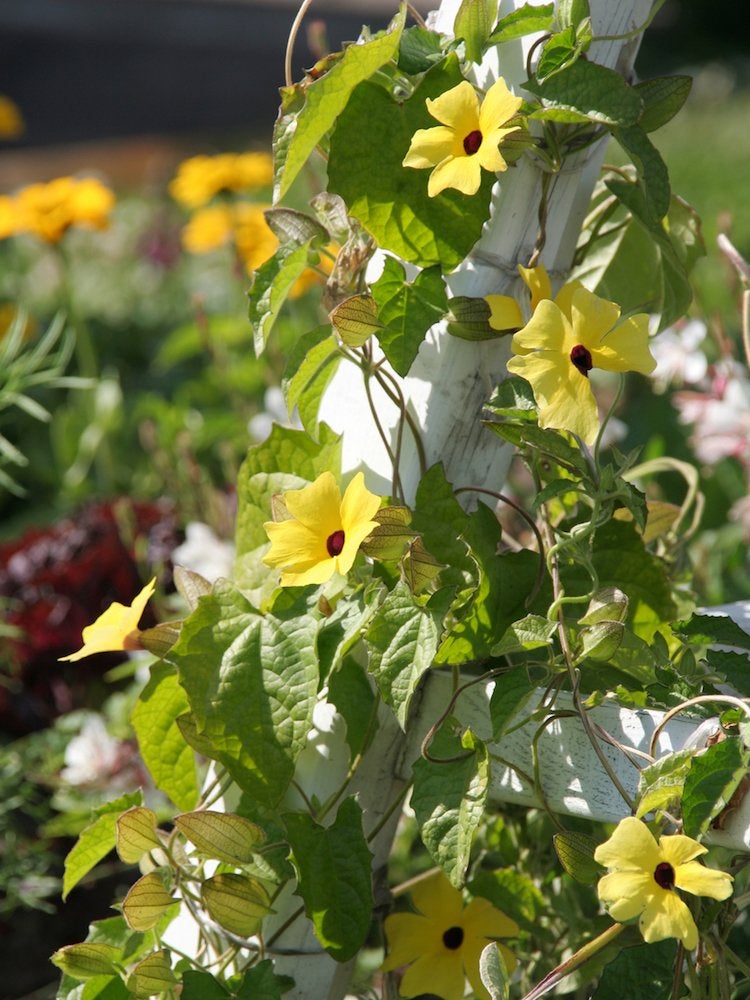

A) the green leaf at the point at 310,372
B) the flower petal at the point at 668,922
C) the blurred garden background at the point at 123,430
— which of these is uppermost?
the green leaf at the point at 310,372

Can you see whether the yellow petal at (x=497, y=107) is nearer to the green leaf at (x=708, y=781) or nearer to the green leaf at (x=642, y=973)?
the green leaf at (x=708, y=781)

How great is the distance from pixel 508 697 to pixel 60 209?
172 cm

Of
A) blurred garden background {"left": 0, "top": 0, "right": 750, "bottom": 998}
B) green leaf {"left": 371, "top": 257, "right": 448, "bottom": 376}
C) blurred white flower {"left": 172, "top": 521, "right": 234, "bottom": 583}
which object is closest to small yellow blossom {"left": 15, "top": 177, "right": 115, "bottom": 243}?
blurred garden background {"left": 0, "top": 0, "right": 750, "bottom": 998}

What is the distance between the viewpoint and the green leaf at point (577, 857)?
2.60ft

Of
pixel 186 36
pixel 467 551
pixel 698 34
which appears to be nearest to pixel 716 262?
pixel 467 551

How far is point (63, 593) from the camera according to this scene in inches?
68.7

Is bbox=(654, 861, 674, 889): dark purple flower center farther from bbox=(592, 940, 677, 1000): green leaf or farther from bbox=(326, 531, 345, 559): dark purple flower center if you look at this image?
bbox=(326, 531, 345, 559): dark purple flower center

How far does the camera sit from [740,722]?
755 mm

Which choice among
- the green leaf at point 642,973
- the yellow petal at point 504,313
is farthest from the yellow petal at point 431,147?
the green leaf at point 642,973

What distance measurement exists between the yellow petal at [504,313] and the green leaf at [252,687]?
0.84 ft

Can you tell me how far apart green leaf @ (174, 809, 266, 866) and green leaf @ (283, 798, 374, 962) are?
0.10 feet

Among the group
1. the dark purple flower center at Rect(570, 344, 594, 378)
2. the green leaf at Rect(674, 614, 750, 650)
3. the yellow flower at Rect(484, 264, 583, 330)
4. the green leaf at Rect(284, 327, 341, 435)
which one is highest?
the yellow flower at Rect(484, 264, 583, 330)

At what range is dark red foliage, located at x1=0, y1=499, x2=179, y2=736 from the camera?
168cm

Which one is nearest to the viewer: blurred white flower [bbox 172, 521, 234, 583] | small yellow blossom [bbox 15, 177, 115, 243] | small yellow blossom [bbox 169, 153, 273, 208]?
blurred white flower [bbox 172, 521, 234, 583]
